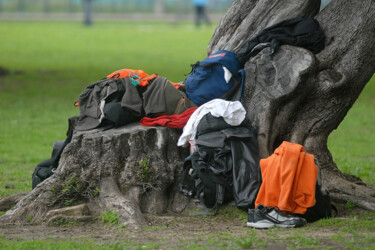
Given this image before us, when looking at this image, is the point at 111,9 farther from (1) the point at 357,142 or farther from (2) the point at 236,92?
(2) the point at 236,92

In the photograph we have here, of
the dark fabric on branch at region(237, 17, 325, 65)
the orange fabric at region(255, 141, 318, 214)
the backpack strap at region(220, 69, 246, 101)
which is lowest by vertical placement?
the orange fabric at region(255, 141, 318, 214)

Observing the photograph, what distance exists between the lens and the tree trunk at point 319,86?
23.5 ft

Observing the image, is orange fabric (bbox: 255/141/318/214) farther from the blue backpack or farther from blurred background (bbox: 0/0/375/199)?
blurred background (bbox: 0/0/375/199)

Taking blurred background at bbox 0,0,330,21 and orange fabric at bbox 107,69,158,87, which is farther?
blurred background at bbox 0,0,330,21

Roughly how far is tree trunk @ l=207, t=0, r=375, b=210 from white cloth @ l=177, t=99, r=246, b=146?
35 cm

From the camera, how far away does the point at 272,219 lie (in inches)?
247

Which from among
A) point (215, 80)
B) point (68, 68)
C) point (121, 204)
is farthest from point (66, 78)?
point (121, 204)

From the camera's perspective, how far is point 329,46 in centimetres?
739

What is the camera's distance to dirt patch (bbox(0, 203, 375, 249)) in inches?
227

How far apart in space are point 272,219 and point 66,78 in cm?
1353

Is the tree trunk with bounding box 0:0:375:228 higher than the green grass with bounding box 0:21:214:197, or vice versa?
the tree trunk with bounding box 0:0:375:228

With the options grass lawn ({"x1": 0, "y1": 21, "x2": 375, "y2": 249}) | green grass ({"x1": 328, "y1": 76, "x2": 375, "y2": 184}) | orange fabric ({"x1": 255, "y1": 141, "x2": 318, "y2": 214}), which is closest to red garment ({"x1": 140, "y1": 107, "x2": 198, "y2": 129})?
orange fabric ({"x1": 255, "y1": 141, "x2": 318, "y2": 214})

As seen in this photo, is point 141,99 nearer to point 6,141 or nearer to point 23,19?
point 6,141

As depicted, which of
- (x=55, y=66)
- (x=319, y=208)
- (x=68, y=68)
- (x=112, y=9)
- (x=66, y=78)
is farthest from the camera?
(x=112, y=9)
